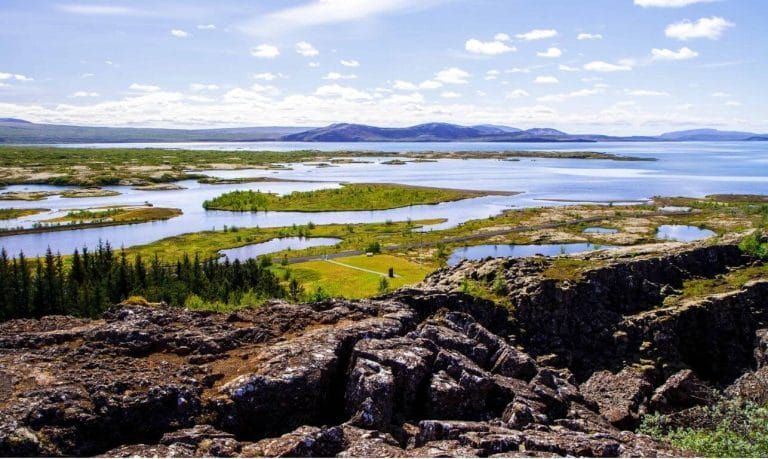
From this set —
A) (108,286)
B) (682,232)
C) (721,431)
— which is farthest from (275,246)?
(721,431)

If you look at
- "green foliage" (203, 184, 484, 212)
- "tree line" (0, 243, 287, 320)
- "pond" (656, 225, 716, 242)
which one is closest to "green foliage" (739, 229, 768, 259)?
"tree line" (0, 243, 287, 320)

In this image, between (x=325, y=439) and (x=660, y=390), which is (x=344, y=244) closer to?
(x=660, y=390)

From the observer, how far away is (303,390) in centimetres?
2230

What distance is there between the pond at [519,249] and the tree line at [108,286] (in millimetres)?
45718

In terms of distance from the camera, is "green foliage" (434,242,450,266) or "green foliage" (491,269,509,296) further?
"green foliage" (434,242,450,266)

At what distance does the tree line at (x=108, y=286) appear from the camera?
64.9m

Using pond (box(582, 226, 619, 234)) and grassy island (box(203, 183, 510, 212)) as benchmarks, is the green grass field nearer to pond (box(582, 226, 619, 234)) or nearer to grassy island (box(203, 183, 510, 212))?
pond (box(582, 226, 619, 234))

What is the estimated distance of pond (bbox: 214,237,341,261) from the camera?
116 meters

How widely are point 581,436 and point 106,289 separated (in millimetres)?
66276

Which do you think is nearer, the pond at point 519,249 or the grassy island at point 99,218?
the pond at point 519,249

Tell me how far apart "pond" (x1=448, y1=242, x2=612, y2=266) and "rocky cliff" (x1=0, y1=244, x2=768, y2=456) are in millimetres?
74562

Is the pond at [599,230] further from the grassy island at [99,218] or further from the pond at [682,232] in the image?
the grassy island at [99,218]

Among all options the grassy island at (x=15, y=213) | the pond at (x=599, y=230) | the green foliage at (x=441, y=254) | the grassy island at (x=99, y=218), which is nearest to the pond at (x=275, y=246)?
the green foliage at (x=441, y=254)

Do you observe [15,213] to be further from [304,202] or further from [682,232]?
[682,232]
